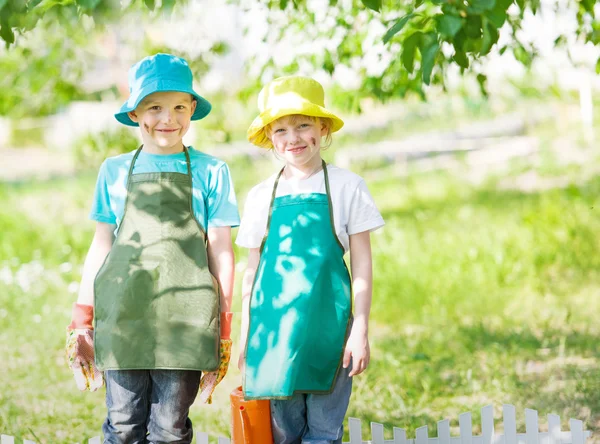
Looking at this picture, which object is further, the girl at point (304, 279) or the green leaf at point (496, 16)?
the girl at point (304, 279)

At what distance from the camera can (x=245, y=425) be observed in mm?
2834

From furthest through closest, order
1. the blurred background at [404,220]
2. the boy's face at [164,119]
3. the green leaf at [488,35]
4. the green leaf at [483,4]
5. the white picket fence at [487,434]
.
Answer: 1. the blurred background at [404,220]
2. the white picket fence at [487,434]
3. the boy's face at [164,119]
4. the green leaf at [488,35]
5. the green leaf at [483,4]

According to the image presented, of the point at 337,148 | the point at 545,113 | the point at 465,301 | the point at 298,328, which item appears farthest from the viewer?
the point at 545,113

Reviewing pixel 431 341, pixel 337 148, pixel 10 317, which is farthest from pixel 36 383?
pixel 337 148

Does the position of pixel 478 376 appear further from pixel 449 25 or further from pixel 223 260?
pixel 449 25

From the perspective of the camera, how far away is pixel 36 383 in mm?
5348

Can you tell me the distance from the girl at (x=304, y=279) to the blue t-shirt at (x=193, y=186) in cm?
9

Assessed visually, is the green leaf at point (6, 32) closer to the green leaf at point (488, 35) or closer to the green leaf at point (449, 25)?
the green leaf at point (449, 25)

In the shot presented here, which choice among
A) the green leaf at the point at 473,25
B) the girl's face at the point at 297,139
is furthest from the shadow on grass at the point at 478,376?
the green leaf at the point at 473,25

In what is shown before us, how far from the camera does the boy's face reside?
112 inches

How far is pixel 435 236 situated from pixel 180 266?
222 inches

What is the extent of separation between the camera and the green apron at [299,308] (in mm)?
2760

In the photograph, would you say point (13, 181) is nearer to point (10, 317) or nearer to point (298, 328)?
point (10, 317)

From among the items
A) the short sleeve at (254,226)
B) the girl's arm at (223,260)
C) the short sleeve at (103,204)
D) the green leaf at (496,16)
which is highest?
the green leaf at (496,16)
